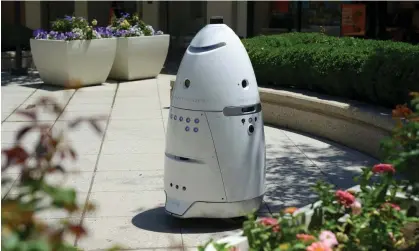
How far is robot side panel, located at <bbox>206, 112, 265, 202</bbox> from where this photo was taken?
5316 millimetres

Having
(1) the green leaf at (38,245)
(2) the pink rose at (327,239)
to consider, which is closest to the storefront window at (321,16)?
(2) the pink rose at (327,239)

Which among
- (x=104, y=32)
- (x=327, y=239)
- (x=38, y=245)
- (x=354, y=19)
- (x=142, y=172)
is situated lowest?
(x=142, y=172)

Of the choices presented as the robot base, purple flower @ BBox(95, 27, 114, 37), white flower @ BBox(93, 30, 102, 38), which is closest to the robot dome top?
the robot base

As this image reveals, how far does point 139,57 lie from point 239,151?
9.27 meters

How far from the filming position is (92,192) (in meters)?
6.69

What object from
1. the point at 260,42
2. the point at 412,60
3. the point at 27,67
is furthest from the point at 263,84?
the point at 27,67

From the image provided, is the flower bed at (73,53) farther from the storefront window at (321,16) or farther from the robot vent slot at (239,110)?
the robot vent slot at (239,110)

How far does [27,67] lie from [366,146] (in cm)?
1066

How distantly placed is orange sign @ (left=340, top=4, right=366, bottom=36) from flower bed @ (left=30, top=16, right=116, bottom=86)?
20.9 ft

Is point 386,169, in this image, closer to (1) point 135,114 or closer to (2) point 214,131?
(2) point 214,131

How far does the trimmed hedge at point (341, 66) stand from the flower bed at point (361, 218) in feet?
13.1

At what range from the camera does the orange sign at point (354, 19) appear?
1706cm

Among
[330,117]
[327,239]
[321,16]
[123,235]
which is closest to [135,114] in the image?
[330,117]

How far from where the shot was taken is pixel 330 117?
8.96 metres
